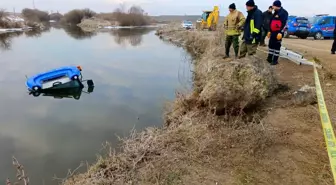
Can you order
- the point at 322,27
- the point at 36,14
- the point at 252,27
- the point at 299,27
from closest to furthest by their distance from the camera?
the point at 252,27, the point at 322,27, the point at 299,27, the point at 36,14

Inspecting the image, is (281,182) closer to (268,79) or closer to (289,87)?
(268,79)

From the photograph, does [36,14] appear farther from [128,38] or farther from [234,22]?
[234,22]

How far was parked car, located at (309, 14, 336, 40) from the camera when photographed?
17520 mm

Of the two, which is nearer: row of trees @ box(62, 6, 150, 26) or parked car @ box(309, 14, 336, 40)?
parked car @ box(309, 14, 336, 40)


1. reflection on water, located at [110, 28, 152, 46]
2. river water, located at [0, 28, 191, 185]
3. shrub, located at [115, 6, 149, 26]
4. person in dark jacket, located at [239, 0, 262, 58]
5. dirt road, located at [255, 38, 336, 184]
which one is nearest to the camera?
dirt road, located at [255, 38, 336, 184]

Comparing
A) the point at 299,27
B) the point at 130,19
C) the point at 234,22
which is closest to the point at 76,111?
the point at 234,22

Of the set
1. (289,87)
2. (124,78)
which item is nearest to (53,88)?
(124,78)

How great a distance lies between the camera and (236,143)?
4098mm

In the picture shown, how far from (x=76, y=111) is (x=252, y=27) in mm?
5724

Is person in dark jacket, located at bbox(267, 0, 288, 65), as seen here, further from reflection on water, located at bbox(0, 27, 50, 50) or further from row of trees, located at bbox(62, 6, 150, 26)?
row of trees, located at bbox(62, 6, 150, 26)

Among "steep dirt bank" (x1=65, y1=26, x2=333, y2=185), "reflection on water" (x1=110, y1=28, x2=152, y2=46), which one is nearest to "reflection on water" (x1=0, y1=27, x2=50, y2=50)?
"reflection on water" (x1=110, y1=28, x2=152, y2=46)

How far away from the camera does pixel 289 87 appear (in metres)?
6.28

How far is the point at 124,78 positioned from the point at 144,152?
28.5 ft

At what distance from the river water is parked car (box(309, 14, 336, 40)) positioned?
869 cm
